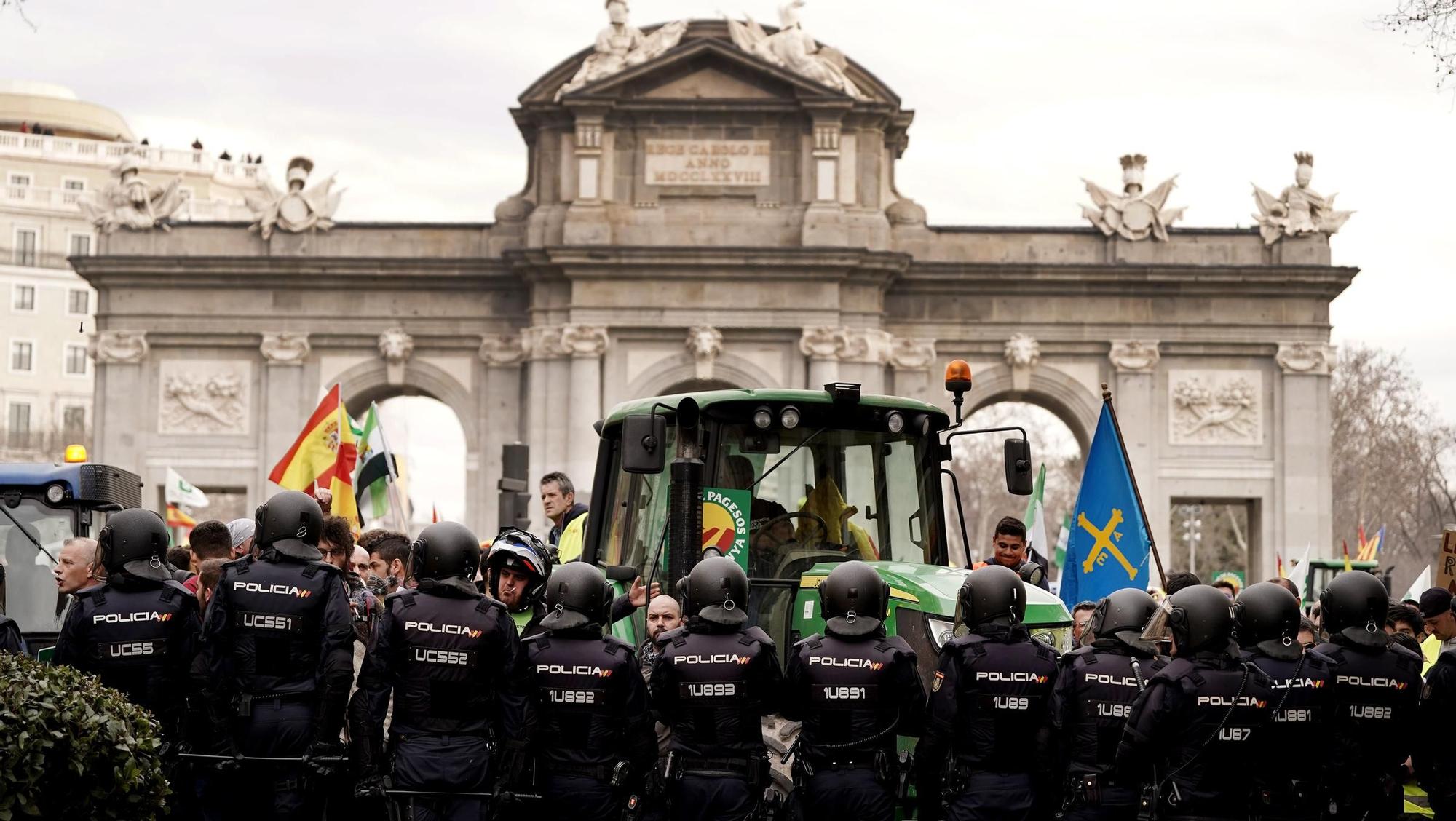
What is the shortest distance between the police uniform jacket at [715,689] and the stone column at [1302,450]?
33.3 meters

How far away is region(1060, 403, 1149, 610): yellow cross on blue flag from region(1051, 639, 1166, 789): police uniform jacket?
21.6ft

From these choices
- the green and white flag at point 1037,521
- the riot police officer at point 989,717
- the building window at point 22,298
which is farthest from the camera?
the building window at point 22,298

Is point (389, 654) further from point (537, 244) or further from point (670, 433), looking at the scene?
point (537, 244)

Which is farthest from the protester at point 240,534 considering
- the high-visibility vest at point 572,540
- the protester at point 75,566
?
the high-visibility vest at point 572,540

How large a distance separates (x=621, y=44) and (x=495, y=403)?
25.6 ft

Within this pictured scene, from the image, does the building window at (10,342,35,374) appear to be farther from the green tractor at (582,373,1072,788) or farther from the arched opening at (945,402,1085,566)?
the green tractor at (582,373,1072,788)

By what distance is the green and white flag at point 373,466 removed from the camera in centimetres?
2688

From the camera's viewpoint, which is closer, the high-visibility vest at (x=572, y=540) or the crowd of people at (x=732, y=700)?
the crowd of people at (x=732, y=700)

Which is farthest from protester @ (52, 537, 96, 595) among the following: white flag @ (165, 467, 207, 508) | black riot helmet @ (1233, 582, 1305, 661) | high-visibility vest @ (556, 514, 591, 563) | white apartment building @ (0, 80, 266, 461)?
white apartment building @ (0, 80, 266, 461)

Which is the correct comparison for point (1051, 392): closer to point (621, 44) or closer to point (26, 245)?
point (621, 44)

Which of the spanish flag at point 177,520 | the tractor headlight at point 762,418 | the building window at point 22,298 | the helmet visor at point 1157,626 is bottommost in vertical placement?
the spanish flag at point 177,520

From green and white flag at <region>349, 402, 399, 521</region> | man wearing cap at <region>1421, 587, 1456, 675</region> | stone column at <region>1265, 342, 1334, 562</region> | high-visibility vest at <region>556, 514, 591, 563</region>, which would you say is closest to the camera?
man wearing cap at <region>1421, 587, 1456, 675</region>

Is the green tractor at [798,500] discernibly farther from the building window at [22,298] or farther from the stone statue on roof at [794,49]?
the building window at [22,298]

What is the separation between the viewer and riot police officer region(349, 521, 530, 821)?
10219 millimetres
